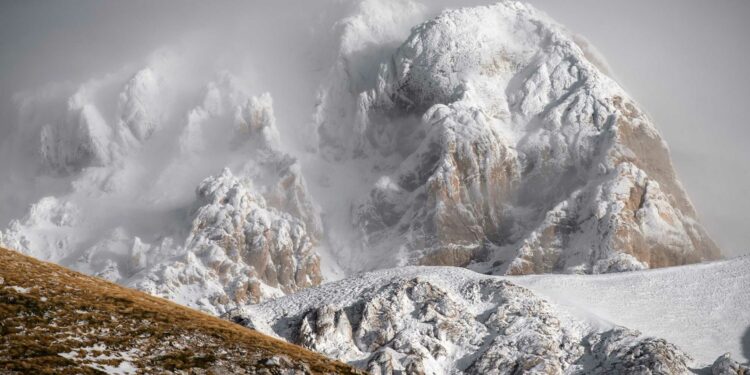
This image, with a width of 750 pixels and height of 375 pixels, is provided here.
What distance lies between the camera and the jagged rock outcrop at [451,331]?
117562 millimetres

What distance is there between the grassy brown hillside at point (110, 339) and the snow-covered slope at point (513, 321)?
226 ft

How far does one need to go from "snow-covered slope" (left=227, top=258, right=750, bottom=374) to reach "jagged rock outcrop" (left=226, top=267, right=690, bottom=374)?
173mm

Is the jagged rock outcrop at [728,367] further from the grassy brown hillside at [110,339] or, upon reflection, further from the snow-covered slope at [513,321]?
the grassy brown hillside at [110,339]

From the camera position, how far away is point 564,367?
392 feet

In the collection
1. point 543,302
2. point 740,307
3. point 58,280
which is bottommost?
point 740,307

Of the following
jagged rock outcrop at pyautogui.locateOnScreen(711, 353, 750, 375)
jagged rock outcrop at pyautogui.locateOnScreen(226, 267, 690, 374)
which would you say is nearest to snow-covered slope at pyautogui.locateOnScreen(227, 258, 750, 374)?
jagged rock outcrop at pyautogui.locateOnScreen(226, 267, 690, 374)

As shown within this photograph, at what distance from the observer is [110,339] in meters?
42.6

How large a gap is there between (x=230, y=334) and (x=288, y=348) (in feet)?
12.1

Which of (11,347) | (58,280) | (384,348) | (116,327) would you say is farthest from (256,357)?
(384,348)

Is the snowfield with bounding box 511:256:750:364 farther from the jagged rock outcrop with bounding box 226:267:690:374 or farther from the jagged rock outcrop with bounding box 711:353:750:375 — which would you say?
the jagged rock outcrop with bounding box 226:267:690:374

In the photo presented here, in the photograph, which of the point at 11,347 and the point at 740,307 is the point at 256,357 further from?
the point at 740,307

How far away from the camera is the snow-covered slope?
11931 cm

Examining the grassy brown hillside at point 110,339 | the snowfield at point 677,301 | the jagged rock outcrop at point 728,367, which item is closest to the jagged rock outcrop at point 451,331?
the jagged rock outcrop at point 728,367

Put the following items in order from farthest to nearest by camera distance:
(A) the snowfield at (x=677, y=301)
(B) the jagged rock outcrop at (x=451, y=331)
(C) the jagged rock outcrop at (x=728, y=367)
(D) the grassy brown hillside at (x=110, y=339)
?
(A) the snowfield at (x=677, y=301) → (B) the jagged rock outcrop at (x=451, y=331) → (C) the jagged rock outcrop at (x=728, y=367) → (D) the grassy brown hillside at (x=110, y=339)
